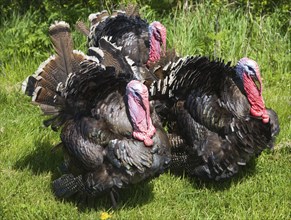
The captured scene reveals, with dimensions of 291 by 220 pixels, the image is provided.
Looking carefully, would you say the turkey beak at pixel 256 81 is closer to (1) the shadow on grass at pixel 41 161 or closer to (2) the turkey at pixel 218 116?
(2) the turkey at pixel 218 116

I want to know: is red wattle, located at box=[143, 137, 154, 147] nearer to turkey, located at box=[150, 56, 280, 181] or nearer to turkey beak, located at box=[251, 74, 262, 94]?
turkey, located at box=[150, 56, 280, 181]

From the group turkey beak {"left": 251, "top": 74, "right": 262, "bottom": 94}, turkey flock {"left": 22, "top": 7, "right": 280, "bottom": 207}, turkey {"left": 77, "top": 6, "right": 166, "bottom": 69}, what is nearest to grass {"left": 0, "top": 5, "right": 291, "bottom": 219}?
turkey flock {"left": 22, "top": 7, "right": 280, "bottom": 207}

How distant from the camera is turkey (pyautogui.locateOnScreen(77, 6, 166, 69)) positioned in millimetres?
5535

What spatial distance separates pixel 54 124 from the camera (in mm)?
4309

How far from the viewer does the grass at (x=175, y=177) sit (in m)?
4.29

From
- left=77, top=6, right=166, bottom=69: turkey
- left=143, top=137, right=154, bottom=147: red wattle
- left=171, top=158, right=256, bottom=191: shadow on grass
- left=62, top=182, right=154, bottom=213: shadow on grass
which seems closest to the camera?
left=143, top=137, right=154, bottom=147: red wattle

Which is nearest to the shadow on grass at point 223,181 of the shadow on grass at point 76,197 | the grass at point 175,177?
the grass at point 175,177

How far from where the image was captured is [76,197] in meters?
4.43

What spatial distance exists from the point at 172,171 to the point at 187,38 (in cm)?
244

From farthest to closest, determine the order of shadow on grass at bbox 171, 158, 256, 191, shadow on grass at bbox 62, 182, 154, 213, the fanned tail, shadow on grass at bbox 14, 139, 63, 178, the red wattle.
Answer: shadow on grass at bbox 14, 139, 63, 178 < shadow on grass at bbox 171, 158, 256, 191 < shadow on grass at bbox 62, 182, 154, 213 < the fanned tail < the red wattle

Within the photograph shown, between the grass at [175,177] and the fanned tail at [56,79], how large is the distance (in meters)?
0.68

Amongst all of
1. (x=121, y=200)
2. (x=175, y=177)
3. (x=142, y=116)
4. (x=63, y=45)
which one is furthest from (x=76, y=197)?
(x=63, y=45)

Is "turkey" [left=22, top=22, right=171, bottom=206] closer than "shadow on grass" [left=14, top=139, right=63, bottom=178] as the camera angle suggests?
Yes

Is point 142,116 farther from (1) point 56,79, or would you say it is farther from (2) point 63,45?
(2) point 63,45
